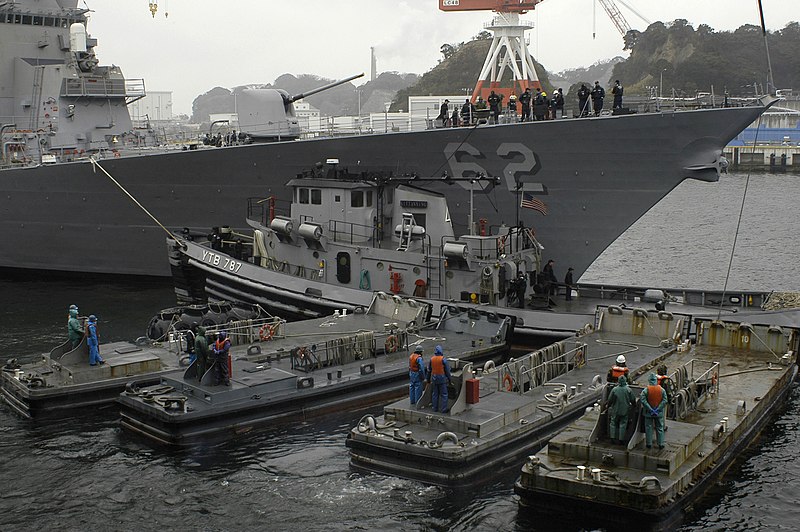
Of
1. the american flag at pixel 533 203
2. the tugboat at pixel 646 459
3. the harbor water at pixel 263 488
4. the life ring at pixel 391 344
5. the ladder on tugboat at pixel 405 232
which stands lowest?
the harbor water at pixel 263 488

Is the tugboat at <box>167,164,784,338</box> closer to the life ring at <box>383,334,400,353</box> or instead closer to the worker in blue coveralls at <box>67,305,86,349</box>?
the life ring at <box>383,334,400,353</box>

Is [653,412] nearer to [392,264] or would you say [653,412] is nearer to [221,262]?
[392,264]

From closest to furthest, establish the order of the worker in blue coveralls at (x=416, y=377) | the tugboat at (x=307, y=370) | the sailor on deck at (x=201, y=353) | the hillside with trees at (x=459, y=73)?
the worker in blue coveralls at (x=416, y=377), the tugboat at (x=307, y=370), the sailor on deck at (x=201, y=353), the hillside with trees at (x=459, y=73)

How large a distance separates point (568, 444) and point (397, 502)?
2.43m

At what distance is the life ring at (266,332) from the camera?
1897 centimetres

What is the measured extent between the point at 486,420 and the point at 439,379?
89cm

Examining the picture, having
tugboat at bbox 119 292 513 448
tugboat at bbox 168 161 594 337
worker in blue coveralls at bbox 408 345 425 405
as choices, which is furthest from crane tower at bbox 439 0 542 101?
worker in blue coveralls at bbox 408 345 425 405

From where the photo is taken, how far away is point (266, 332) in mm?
19000

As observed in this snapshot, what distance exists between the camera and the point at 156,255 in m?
29.9

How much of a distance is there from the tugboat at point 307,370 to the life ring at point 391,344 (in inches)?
0.8

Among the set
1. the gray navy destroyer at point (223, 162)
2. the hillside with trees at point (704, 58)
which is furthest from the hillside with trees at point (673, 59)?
the gray navy destroyer at point (223, 162)

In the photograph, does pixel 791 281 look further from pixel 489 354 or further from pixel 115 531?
pixel 115 531

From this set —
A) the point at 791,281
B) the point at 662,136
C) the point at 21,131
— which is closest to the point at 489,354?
the point at 662,136

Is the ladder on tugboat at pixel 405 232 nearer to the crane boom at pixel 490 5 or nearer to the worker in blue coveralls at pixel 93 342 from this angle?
the worker in blue coveralls at pixel 93 342
